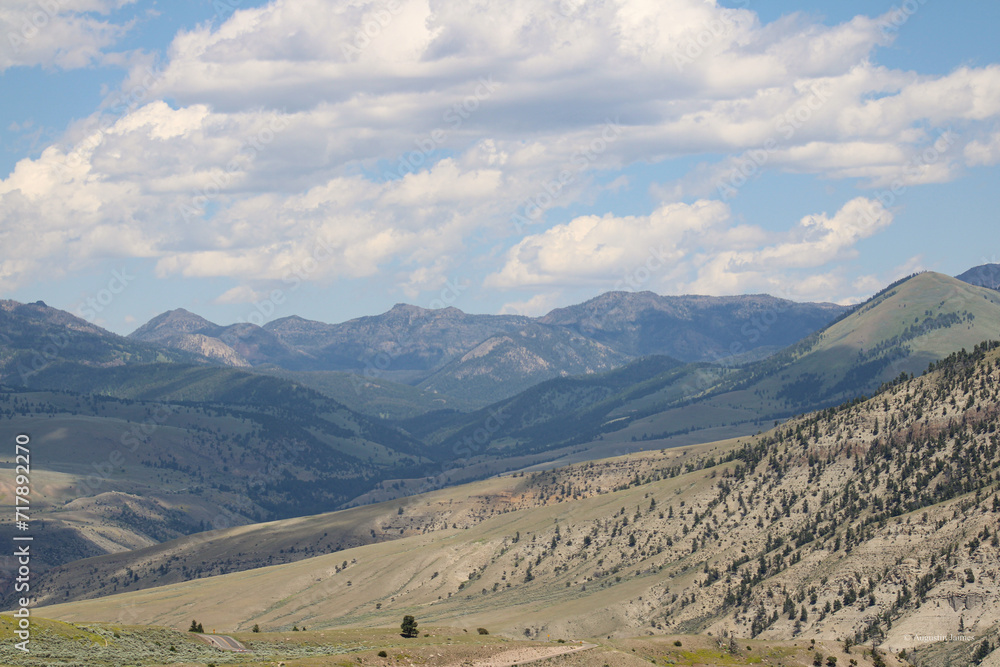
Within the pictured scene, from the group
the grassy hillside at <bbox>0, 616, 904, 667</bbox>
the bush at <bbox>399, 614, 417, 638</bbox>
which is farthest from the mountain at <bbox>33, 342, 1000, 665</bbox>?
the bush at <bbox>399, 614, 417, 638</bbox>

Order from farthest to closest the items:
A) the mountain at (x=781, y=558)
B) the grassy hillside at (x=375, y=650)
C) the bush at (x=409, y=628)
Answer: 1. the mountain at (x=781, y=558)
2. the bush at (x=409, y=628)
3. the grassy hillside at (x=375, y=650)

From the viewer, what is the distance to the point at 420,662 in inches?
3440

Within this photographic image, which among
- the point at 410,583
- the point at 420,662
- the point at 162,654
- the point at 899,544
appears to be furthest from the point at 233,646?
the point at 410,583

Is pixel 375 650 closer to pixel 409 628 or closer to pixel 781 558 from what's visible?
pixel 409 628

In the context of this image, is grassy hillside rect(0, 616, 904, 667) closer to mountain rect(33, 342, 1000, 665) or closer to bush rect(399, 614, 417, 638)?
bush rect(399, 614, 417, 638)

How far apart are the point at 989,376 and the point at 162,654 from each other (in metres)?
133

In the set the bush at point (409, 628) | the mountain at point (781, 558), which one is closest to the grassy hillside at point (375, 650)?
the bush at point (409, 628)

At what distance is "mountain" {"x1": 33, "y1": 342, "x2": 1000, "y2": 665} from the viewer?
119m

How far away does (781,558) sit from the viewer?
141125mm

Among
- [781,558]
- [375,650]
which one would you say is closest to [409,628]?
[375,650]

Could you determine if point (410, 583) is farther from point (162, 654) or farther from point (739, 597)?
point (162, 654)

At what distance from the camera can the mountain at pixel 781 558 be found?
119375 millimetres

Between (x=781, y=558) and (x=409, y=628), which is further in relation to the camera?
(x=781, y=558)

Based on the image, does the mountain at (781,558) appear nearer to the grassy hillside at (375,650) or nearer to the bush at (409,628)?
the grassy hillside at (375,650)
